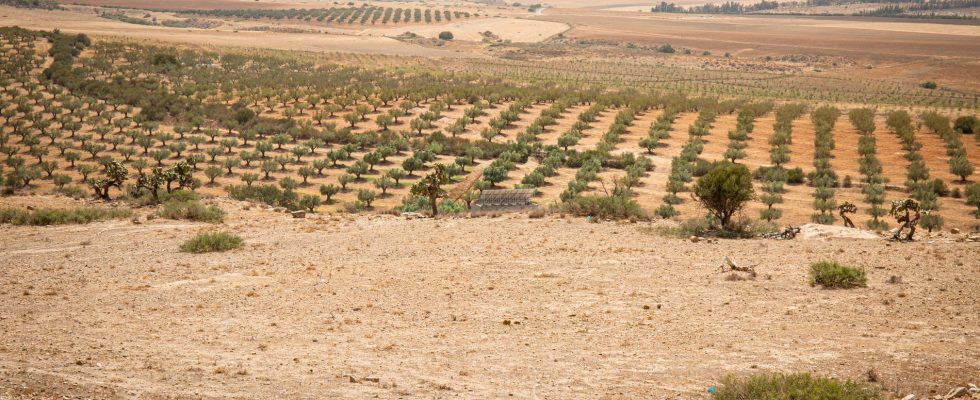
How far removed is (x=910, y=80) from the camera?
96.8 m

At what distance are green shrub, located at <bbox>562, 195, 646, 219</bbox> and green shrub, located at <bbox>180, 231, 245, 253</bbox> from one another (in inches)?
409

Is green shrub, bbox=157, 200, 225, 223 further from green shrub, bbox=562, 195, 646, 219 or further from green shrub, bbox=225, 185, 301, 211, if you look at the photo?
green shrub, bbox=562, 195, 646, 219

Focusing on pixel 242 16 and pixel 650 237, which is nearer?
pixel 650 237

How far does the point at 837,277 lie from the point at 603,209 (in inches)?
394

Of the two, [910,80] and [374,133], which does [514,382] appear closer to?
[374,133]

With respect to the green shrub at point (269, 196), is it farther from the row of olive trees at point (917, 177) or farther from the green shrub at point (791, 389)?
the green shrub at point (791, 389)

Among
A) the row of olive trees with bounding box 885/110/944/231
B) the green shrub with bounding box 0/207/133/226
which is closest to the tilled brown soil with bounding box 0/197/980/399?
the green shrub with bounding box 0/207/133/226

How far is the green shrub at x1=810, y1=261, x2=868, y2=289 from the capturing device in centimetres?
1616

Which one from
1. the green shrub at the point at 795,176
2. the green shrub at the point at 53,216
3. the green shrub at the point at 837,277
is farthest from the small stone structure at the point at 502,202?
the green shrub at the point at 795,176

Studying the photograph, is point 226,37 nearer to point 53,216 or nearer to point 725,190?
point 53,216

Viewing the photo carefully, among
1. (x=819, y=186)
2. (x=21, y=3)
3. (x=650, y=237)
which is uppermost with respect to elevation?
(x=21, y=3)

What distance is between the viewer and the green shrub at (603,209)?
25.4 m

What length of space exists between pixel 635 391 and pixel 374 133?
4407 cm

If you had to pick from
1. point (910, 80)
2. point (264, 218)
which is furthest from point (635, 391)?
point (910, 80)
